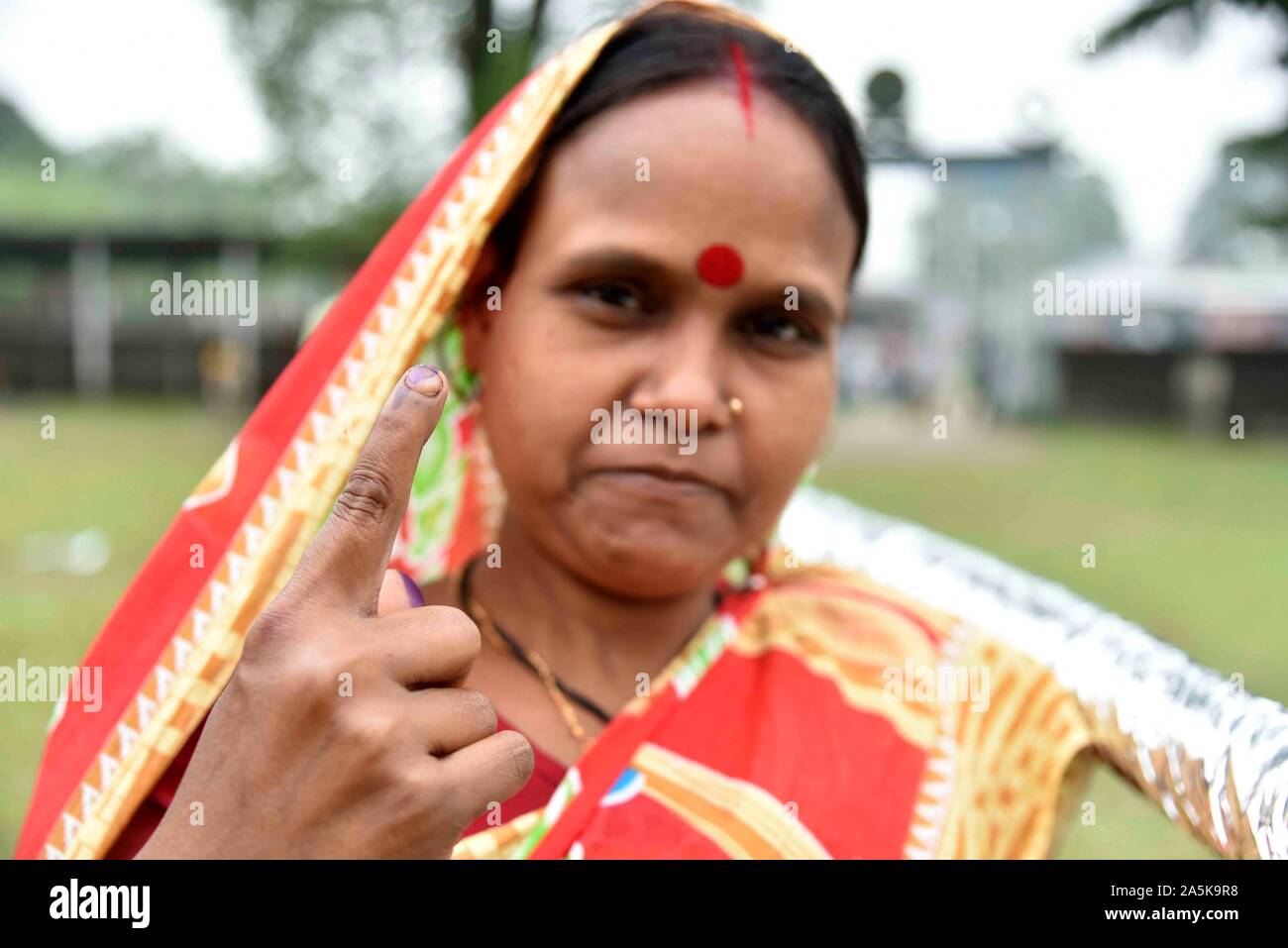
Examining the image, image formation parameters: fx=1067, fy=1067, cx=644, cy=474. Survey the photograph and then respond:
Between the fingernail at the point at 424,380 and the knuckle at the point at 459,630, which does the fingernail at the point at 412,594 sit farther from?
the fingernail at the point at 424,380

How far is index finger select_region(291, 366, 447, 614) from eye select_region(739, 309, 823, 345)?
52 cm

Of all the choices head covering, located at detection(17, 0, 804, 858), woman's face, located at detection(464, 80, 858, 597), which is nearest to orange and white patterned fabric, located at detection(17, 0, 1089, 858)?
head covering, located at detection(17, 0, 804, 858)

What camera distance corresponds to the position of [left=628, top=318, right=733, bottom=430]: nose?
1072mm

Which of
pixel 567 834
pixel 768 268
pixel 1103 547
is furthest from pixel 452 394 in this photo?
pixel 1103 547

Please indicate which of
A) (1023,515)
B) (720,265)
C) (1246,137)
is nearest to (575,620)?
(720,265)

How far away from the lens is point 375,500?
0.71 m

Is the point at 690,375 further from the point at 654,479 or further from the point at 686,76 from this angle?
the point at 686,76

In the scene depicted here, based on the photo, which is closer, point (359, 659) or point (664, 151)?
point (359, 659)

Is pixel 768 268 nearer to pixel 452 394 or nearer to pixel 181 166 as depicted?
pixel 452 394

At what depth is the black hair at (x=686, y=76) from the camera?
1179 mm

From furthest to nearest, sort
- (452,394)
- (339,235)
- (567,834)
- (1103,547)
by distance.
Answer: (339,235)
(1103,547)
(452,394)
(567,834)

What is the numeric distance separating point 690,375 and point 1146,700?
665mm

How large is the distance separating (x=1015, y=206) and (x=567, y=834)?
2103cm
